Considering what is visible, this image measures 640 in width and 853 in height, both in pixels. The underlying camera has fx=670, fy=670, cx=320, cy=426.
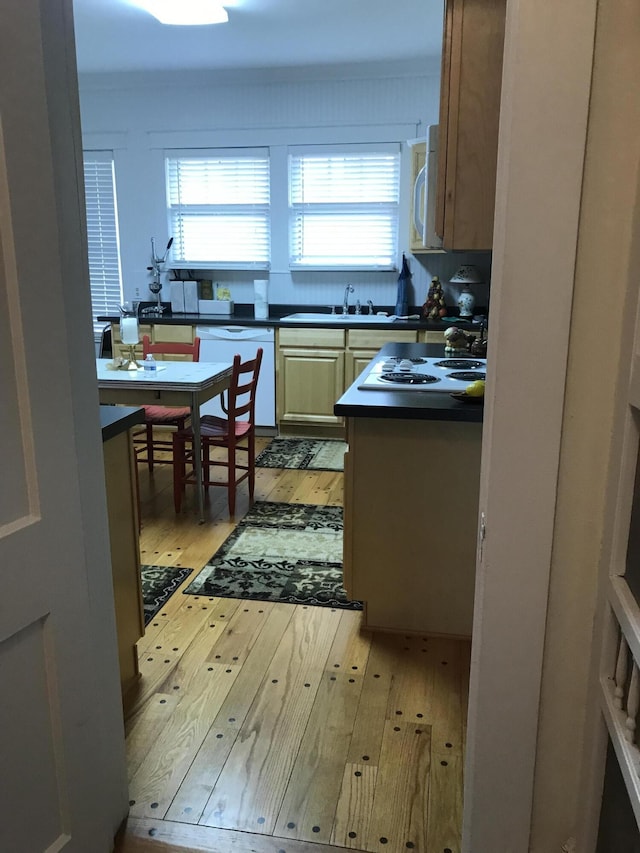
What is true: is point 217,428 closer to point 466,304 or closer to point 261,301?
point 261,301

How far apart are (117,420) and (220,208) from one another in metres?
3.99

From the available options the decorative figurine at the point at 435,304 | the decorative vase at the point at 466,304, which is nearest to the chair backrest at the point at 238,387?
the decorative figurine at the point at 435,304

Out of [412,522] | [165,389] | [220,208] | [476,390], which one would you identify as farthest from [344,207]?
[412,522]

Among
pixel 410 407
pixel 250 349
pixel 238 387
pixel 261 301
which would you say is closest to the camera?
pixel 410 407

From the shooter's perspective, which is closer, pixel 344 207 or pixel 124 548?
pixel 124 548

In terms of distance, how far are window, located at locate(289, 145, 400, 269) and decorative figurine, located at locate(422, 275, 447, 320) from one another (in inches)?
14.6

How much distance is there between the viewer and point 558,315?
40.7 inches

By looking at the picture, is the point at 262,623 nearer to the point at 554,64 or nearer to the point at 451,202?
the point at 451,202

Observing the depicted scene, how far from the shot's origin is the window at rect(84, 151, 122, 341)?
5.51m

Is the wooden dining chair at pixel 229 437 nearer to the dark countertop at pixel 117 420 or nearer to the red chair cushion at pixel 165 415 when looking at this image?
the red chair cushion at pixel 165 415

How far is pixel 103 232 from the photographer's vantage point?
222 inches

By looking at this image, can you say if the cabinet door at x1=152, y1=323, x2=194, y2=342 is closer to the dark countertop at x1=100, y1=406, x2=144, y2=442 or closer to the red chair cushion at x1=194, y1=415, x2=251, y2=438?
the red chair cushion at x1=194, y1=415, x2=251, y2=438

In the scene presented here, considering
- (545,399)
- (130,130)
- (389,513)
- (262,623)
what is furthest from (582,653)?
(130,130)

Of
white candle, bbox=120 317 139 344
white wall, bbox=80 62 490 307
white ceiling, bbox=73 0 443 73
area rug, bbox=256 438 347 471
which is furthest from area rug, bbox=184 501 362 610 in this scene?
white ceiling, bbox=73 0 443 73
